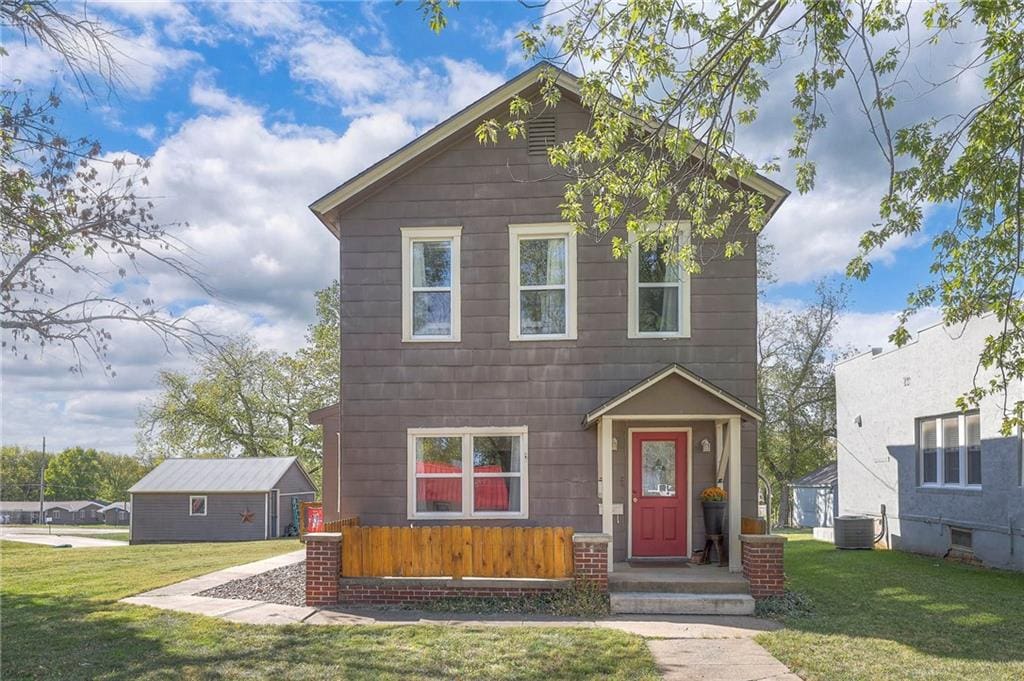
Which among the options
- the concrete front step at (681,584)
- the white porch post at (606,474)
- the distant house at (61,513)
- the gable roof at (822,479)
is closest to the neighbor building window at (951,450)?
the concrete front step at (681,584)

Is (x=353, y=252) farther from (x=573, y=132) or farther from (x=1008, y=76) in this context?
(x=1008, y=76)

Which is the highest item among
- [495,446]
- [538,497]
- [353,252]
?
[353,252]

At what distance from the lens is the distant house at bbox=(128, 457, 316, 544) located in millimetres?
34375

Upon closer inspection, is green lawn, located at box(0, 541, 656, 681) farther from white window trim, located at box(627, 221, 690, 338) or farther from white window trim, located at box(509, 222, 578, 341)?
white window trim, located at box(627, 221, 690, 338)

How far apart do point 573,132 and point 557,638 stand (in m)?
7.54

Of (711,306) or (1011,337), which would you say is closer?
(1011,337)

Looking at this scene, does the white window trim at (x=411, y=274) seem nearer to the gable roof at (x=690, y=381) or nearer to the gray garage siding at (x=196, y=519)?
the gable roof at (x=690, y=381)

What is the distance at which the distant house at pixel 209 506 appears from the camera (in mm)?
34375

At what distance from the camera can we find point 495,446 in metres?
11.9

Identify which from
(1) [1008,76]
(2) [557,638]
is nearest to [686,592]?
(2) [557,638]

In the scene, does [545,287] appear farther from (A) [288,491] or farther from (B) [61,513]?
(B) [61,513]

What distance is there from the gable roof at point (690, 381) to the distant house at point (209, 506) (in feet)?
87.9

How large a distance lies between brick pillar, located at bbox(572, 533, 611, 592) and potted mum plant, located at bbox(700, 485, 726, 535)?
1.98 meters

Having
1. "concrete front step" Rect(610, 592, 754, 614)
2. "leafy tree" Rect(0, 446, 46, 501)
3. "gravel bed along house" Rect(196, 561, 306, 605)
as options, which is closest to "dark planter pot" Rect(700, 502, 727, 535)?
"concrete front step" Rect(610, 592, 754, 614)
